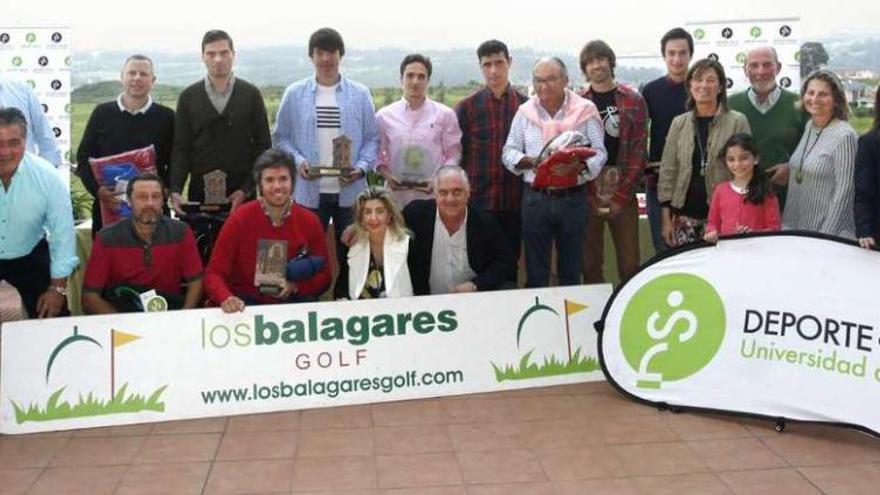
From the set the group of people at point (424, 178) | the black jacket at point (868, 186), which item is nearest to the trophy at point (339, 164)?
the group of people at point (424, 178)

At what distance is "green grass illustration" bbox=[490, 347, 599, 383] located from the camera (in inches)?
167

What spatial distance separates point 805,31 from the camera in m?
7.71

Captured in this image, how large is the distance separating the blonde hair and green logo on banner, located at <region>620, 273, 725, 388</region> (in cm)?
114

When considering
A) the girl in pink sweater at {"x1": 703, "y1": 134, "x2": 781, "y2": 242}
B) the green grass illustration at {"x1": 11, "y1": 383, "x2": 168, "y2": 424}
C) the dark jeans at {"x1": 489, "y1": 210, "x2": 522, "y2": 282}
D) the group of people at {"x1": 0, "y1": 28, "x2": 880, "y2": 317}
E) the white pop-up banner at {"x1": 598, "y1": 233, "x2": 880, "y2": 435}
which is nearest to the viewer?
the white pop-up banner at {"x1": 598, "y1": 233, "x2": 880, "y2": 435}

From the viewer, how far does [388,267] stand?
424 cm

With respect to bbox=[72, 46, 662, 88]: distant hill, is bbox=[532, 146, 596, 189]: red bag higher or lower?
lower

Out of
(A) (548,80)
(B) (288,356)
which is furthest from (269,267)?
(A) (548,80)

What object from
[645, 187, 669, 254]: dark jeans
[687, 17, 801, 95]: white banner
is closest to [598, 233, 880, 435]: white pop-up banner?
[645, 187, 669, 254]: dark jeans

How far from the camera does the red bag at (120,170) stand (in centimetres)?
464

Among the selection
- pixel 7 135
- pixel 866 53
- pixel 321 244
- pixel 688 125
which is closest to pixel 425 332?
pixel 321 244

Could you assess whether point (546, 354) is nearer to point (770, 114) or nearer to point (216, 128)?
point (770, 114)

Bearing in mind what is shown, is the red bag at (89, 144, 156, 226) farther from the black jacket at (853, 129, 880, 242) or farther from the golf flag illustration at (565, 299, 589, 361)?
the black jacket at (853, 129, 880, 242)

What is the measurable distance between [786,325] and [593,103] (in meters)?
1.60

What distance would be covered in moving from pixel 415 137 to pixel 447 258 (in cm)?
82
